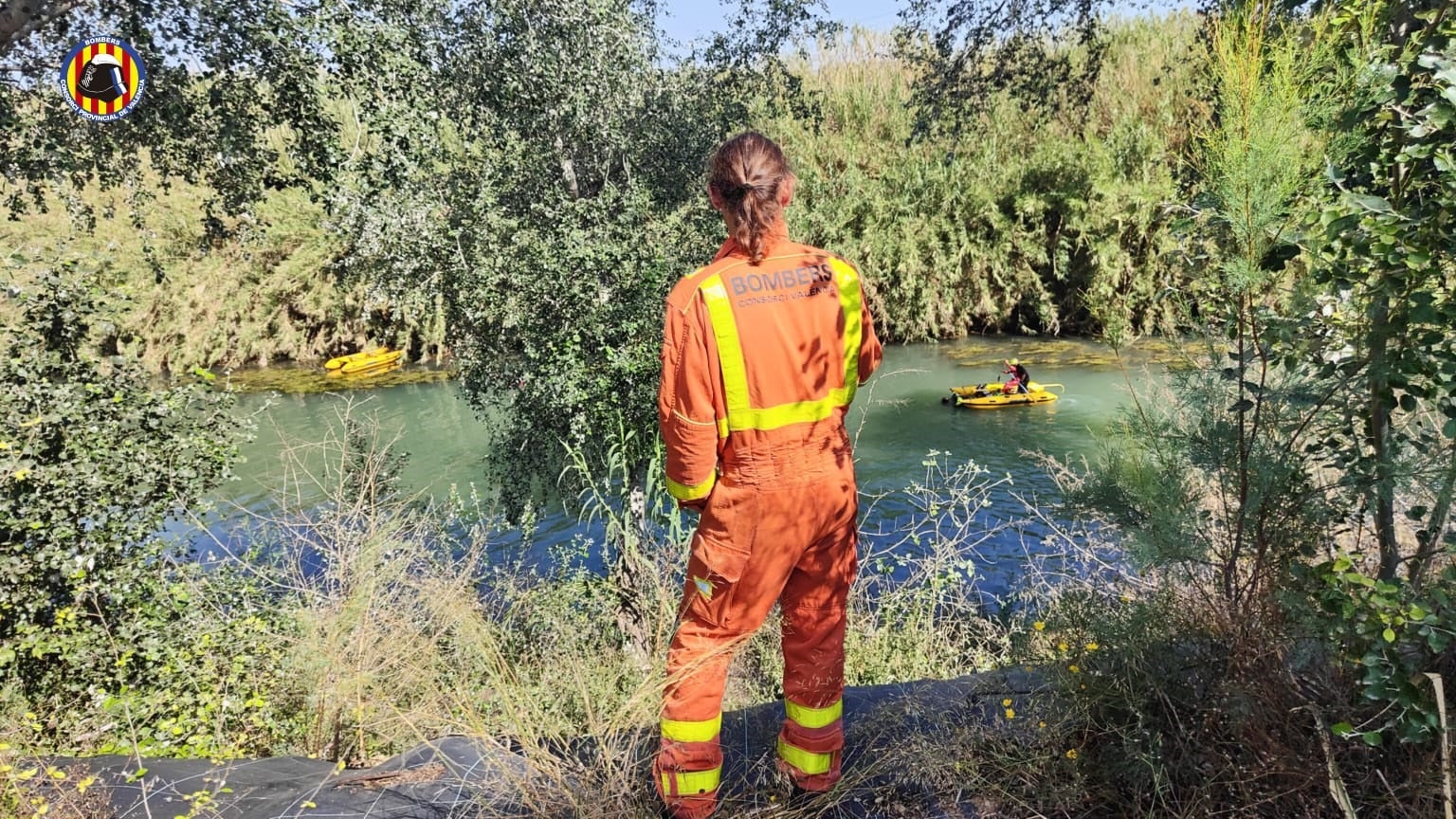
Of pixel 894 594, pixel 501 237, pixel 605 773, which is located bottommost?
pixel 894 594

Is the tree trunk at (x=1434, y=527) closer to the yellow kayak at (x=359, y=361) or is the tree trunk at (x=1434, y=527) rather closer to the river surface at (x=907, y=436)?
the river surface at (x=907, y=436)

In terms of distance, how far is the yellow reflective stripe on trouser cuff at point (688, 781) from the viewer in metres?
→ 2.14

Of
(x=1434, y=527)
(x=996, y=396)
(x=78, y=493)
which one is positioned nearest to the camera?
(x=1434, y=527)

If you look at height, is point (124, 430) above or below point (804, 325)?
below

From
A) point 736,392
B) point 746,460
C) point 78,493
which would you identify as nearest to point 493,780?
point 746,460

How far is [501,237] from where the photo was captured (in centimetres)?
525

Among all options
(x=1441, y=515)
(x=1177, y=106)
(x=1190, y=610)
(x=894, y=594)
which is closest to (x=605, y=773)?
(x=1190, y=610)

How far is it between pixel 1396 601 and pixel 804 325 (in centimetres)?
146

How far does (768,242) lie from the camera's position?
7.11ft

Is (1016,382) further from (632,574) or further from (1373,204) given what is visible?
(1373,204)

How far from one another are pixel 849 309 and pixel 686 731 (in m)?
1.28

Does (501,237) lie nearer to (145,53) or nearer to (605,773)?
(145,53)

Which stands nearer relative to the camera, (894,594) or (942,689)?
(942,689)

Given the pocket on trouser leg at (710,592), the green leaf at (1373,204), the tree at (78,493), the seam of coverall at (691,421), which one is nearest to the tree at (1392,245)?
the green leaf at (1373,204)
